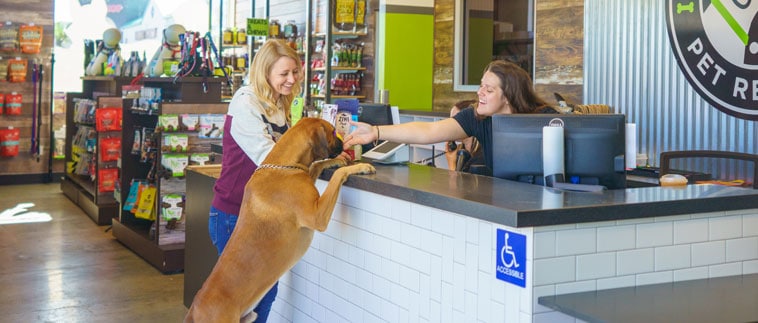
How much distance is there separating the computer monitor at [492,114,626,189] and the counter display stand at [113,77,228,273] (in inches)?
150

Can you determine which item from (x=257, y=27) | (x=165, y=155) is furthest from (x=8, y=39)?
(x=165, y=155)

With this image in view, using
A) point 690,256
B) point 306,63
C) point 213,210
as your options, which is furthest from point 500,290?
point 306,63

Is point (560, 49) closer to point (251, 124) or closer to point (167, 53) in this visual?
point (167, 53)

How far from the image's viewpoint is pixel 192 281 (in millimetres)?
5570

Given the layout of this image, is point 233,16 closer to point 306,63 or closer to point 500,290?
point 306,63

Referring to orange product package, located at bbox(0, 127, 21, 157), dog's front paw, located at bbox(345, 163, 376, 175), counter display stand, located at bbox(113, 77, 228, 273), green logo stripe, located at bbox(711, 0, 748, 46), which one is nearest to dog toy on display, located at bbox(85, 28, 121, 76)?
counter display stand, located at bbox(113, 77, 228, 273)

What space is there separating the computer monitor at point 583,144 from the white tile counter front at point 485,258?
19.7 inches

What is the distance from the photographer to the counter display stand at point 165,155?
22.7ft

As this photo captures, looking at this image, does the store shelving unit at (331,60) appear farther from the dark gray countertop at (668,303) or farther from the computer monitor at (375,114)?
the dark gray countertop at (668,303)

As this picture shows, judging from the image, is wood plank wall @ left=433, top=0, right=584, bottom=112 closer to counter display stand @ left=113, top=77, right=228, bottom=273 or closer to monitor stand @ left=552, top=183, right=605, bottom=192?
counter display stand @ left=113, top=77, right=228, bottom=273

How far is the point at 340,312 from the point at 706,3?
11.5 feet

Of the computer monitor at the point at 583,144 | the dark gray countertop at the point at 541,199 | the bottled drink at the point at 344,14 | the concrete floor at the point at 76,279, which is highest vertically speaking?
the bottled drink at the point at 344,14

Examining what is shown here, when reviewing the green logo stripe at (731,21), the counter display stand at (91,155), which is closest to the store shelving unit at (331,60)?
the counter display stand at (91,155)

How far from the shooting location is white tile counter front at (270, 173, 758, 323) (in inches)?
104
